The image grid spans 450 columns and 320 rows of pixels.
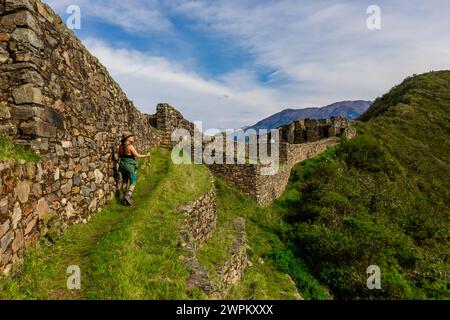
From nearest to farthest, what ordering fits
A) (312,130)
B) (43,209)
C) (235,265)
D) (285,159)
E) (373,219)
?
(43,209) → (235,265) → (373,219) → (285,159) → (312,130)

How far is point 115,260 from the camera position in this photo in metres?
5.21

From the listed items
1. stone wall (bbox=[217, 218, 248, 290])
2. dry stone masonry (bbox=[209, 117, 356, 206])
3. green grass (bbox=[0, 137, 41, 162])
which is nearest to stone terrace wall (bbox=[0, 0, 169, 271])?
green grass (bbox=[0, 137, 41, 162])

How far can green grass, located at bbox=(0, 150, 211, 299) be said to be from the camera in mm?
4441

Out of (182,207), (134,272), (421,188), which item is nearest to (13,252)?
(134,272)

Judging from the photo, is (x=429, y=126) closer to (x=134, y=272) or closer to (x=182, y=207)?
(x=182, y=207)

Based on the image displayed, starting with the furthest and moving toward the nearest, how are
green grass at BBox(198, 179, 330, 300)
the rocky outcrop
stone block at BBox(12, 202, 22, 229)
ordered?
green grass at BBox(198, 179, 330, 300), the rocky outcrop, stone block at BBox(12, 202, 22, 229)

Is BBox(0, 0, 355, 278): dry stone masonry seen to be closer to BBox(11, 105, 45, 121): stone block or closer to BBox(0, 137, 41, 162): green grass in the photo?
BBox(11, 105, 45, 121): stone block

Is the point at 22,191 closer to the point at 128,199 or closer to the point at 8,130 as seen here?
the point at 8,130

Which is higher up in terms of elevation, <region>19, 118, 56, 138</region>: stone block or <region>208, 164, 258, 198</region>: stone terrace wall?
<region>19, 118, 56, 138</region>: stone block

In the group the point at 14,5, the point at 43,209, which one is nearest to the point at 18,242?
the point at 43,209

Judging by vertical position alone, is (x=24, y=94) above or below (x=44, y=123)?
above

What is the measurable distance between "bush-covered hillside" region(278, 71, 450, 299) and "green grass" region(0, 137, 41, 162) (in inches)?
470

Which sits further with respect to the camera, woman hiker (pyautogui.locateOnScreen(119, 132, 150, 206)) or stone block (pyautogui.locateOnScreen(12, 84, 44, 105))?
woman hiker (pyautogui.locateOnScreen(119, 132, 150, 206))

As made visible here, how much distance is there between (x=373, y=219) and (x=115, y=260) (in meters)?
16.1
